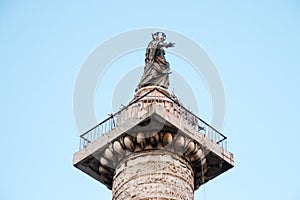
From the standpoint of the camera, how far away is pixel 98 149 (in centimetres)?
1581

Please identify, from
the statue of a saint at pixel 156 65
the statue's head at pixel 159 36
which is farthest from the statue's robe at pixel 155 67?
the statue's head at pixel 159 36

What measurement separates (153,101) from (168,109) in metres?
0.61

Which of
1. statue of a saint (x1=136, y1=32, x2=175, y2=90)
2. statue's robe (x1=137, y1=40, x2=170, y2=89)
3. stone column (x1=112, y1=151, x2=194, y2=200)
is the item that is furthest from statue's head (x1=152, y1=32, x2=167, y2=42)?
stone column (x1=112, y1=151, x2=194, y2=200)

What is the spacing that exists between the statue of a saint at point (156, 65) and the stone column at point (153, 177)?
2.17 meters

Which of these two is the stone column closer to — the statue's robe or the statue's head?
the statue's robe

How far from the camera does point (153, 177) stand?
1495 centimetres

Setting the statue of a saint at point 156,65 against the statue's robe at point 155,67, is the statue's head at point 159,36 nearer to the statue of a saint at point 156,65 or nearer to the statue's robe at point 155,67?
the statue of a saint at point 156,65

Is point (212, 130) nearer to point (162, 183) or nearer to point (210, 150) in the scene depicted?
point (210, 150)

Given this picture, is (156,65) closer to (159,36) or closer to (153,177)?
(159,36)

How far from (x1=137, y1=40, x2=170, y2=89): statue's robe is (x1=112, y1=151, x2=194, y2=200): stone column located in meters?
2.15

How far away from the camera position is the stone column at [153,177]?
14789 millimetres

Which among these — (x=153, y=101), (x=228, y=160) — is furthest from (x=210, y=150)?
(x=153, y=101)

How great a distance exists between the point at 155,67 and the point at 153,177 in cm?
315

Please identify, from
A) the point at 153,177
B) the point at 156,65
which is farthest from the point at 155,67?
the point at 153,177
